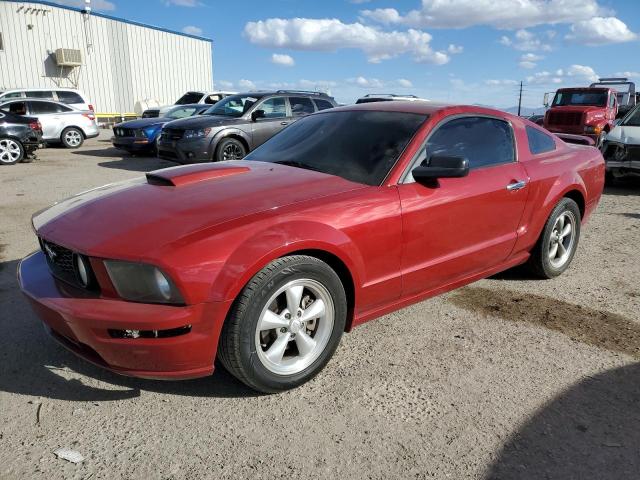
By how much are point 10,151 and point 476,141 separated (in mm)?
11997

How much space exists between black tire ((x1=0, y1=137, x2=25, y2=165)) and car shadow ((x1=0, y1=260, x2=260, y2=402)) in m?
10.5

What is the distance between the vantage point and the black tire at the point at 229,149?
991cm

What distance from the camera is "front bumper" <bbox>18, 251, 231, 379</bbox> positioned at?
2328mm

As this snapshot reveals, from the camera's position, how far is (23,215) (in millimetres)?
6812

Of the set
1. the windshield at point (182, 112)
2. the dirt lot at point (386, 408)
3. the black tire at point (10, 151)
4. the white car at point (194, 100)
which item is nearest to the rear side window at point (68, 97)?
the white car at point (194, 100)

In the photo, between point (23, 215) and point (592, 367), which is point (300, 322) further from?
point (23, 215)

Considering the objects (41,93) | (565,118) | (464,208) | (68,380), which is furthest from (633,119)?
(41,93)

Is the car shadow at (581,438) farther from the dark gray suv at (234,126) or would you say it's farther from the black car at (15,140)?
the black car at (15,140)

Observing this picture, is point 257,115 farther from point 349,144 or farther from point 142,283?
point 142,283

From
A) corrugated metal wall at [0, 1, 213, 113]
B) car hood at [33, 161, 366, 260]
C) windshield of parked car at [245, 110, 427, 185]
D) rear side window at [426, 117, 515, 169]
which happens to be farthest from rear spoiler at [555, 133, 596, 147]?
corrugated metal wall at [0, 1, 213, 113]

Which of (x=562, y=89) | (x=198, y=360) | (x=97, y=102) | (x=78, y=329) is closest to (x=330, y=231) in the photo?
(x=198, y=360)

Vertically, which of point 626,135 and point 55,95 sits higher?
point 55,95

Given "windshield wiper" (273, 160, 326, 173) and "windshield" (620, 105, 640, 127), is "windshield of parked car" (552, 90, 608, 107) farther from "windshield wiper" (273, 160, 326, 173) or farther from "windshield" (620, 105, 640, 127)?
"windshield wiper" (273, 160, 326, 173)

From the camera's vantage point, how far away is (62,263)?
272 centimetres
